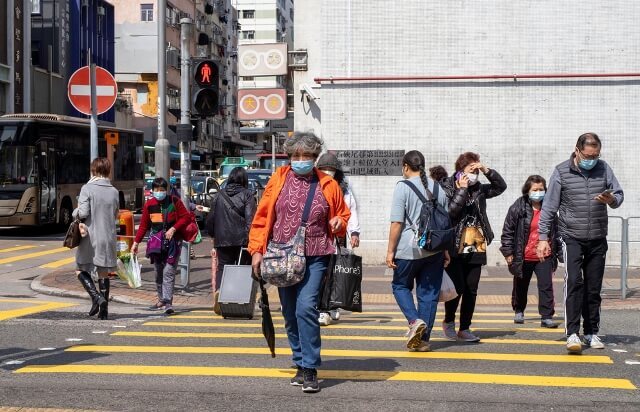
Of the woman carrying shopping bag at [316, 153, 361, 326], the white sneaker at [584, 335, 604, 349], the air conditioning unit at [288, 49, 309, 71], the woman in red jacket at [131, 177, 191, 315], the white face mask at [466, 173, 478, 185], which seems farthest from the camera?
the air conditioning unit at [288, 49, 309, 71]

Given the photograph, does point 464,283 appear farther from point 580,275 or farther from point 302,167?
point 302,167

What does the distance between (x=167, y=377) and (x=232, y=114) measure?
9058 centimetres

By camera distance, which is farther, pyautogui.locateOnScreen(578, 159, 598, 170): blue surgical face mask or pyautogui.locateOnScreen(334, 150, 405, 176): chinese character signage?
pyautogui.locateOnScreen(334, 150, 405, 176): chinese character signage

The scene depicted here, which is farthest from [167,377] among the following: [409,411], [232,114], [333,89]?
[232,114]

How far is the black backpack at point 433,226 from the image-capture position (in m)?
8.07

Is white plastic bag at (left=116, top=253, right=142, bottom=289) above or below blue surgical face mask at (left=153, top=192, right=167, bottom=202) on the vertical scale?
below

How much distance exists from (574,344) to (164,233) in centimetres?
538

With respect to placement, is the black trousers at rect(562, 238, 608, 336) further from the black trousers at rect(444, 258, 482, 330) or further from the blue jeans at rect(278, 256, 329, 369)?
the blue jeans at rect(278, 256, 329, 369)

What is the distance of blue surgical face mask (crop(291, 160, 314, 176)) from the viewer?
682 centimetres

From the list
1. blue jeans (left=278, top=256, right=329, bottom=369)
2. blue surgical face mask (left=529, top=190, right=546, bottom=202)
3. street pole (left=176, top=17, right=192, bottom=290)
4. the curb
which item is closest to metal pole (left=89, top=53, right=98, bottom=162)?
street pole (left=176, top=17, right=192, bottom=290)

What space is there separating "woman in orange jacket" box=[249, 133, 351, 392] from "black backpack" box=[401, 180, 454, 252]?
1316 mm

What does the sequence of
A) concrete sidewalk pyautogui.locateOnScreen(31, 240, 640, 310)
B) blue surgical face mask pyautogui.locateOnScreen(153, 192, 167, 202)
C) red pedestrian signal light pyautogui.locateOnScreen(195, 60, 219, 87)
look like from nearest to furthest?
1. blue surgical face mask pyautogui.locateOnScreen(153, 192, 167, 202)
2. concrete sidewalk pyautogui.locateOnScreen(31, 240, 640, 310)
3. red pedestrian signal light pyautogui.locateOnScreen(195, 60, 219, 87)

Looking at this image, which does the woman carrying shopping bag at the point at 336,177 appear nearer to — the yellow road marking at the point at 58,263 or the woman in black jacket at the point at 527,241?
the woman in black jacket at the point at 527,241

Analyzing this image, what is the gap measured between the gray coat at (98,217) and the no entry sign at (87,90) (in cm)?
373
